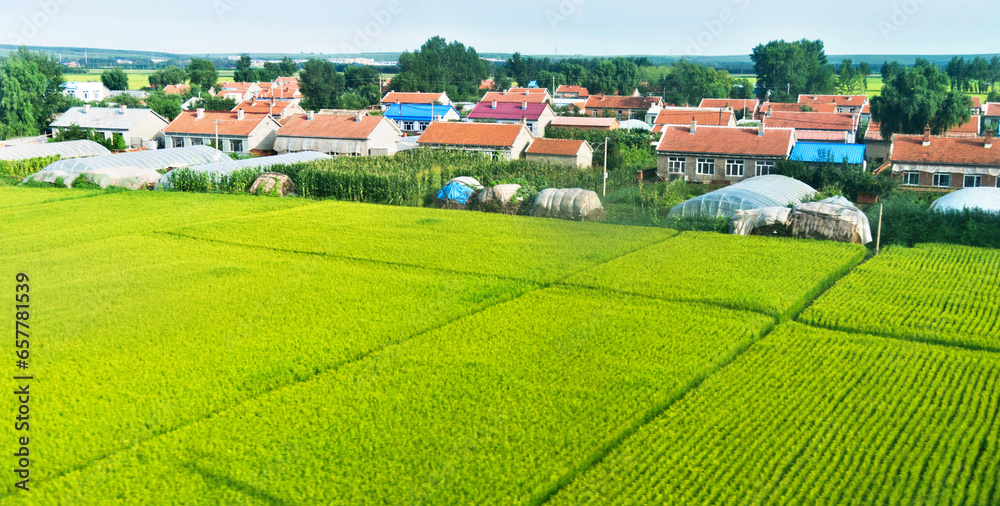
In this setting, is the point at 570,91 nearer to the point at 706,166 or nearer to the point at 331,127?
the point at 331,127

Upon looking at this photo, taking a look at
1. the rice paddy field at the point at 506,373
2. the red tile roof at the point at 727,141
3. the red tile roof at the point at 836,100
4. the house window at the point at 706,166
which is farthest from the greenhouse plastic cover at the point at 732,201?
the red tile roof at the point at 836,100

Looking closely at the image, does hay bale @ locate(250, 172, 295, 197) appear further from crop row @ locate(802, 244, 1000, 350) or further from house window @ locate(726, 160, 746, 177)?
crop row @ locate(802, 244, 1000, 350)

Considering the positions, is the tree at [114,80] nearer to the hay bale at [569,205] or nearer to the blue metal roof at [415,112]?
the blue metal roof at [415,112]

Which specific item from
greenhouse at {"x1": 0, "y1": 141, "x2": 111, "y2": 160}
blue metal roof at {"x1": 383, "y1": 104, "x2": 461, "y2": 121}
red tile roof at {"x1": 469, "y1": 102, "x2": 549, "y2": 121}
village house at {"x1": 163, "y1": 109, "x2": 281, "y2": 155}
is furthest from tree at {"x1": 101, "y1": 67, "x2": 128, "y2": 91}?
greenhouse at {"x1": 0, "y1": 141, "x2": 111, "y2": 160}

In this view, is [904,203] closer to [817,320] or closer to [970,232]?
[970,232]

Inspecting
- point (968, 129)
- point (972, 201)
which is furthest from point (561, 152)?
point (968, 129)
